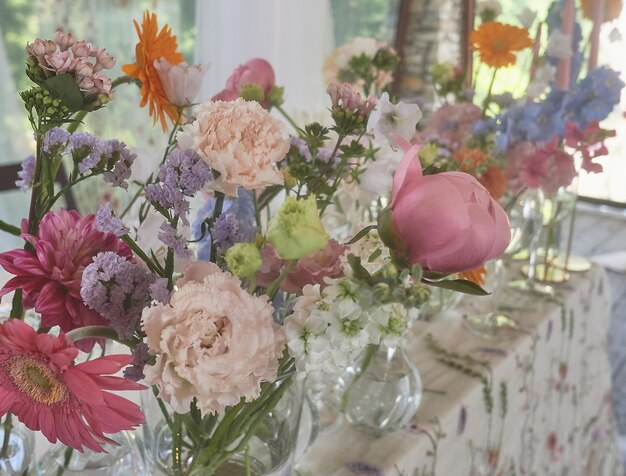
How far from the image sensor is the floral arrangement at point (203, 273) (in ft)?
1.30

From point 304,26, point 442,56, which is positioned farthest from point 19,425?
point 442,56

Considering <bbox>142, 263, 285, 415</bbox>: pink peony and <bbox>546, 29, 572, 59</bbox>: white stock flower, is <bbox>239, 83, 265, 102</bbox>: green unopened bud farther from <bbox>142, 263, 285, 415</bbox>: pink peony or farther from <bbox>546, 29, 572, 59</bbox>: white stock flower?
<bbox>546, 29, 572, 59</bbox>: white stock flower

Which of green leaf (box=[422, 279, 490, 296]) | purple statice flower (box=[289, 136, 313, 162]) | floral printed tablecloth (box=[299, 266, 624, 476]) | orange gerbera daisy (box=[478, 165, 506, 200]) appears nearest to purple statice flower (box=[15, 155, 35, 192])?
purple statice flower (box=[289, 136, 313, 162])

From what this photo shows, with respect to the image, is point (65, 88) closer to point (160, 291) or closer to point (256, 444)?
point (160, 291)

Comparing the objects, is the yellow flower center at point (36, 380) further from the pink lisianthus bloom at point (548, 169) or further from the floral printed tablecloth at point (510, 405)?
the pink lisianthus bloom at point (548, 169)

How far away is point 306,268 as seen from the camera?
488 mm

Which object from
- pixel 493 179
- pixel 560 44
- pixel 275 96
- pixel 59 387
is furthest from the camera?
pixel 560 44

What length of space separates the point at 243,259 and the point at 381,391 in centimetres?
45

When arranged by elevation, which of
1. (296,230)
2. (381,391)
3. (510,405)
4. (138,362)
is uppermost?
(296,230)

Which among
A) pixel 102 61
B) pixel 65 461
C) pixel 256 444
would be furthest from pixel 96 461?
pixel 102 61

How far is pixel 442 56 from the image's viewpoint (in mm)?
3088

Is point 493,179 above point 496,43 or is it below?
below

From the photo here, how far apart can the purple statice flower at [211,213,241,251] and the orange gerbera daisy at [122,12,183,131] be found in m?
0.15

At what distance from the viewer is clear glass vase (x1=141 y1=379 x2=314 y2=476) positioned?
0.58 m
